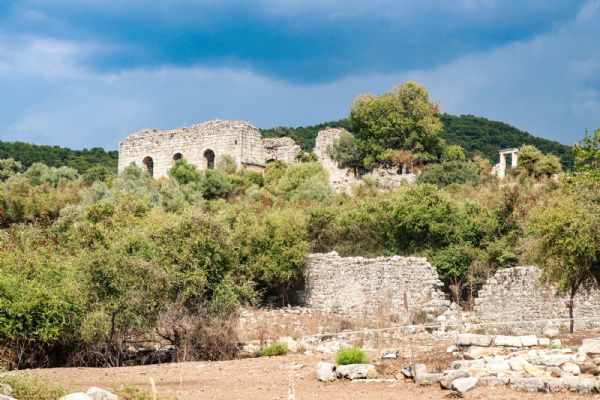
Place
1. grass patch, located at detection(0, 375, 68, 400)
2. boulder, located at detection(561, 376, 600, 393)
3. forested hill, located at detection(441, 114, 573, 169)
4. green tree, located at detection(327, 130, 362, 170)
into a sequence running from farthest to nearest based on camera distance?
forested hill, located at detection(441, 114, 573, 169)
green tree, located at detection(327, 130, 362, 170)
grass patch, located at detection(0, 375, 68, 400)
boulder, located at detection(561, 376, 600, 393)

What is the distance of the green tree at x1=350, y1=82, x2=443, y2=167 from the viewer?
Result: 39.0 metres

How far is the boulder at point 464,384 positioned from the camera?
470 inches

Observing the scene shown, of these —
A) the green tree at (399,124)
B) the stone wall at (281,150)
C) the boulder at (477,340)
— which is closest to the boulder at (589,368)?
the boulder at (477,340)

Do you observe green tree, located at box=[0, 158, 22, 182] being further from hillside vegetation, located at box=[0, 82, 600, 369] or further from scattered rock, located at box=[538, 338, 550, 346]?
scattered rock, located at box=[538, 338, 550, 346]

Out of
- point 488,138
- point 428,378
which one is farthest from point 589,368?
point 488,138

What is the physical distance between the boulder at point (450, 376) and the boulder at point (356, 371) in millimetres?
1825

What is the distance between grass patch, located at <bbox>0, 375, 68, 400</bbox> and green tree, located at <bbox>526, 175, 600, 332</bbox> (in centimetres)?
1121

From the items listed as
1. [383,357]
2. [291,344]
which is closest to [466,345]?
[383,357]

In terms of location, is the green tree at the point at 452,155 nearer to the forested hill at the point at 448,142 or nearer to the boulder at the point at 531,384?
the forested hill at the point at 448,142

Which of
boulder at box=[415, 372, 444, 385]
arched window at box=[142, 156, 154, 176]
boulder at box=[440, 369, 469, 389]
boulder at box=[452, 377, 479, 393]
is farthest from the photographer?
arched window at box=[142, 156, 154, 176]

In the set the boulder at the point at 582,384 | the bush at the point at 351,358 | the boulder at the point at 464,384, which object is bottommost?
the bush at the point at 351,358

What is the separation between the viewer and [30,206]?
3578 centimetres

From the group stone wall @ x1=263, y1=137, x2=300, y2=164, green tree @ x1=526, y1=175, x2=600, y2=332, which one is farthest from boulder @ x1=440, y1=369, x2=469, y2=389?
stone wall @ x1=263, y1=137, x2=300, y2=164

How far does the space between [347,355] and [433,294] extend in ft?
29.7
